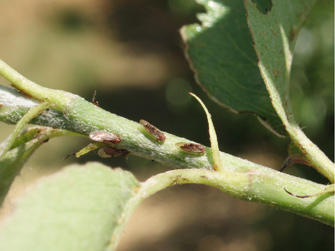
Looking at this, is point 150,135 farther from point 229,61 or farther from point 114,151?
point 229,61

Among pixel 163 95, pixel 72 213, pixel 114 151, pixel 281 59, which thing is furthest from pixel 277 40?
pixel 163 95

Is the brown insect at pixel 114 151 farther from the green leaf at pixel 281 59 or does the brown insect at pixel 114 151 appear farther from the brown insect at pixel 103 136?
the green leaf at pixel 281 59

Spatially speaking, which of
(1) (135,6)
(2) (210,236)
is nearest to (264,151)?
(2) (210,236)

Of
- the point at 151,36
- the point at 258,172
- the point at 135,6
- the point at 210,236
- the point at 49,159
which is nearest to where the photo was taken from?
the point at 258,172

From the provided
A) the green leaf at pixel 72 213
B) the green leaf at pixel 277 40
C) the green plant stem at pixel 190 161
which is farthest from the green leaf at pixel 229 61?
the green leaf at pixel 72 213

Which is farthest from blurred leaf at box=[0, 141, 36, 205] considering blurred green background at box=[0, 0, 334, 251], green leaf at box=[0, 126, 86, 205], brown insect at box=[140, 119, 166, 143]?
brown insect at box=[140, 119, 166, 143]

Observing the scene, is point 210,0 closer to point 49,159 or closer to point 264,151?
point 264,151

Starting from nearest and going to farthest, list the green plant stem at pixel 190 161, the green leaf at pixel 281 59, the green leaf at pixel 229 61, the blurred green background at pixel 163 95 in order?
the green plant stem at pixel 190 161
the green leaf at pixel 281 59
the green leaf at pixel 229 61
the blurred green background at pixel 163 95
